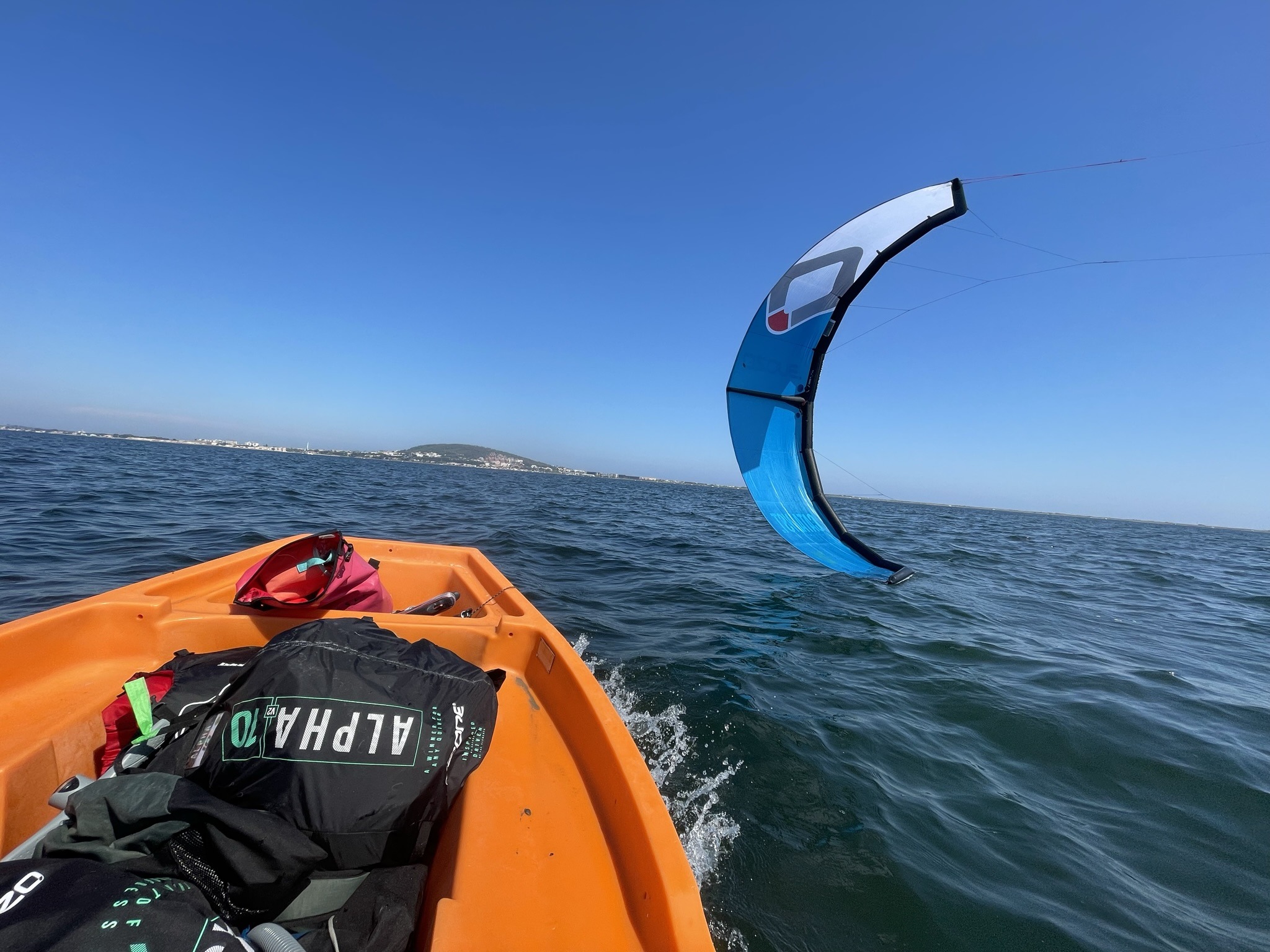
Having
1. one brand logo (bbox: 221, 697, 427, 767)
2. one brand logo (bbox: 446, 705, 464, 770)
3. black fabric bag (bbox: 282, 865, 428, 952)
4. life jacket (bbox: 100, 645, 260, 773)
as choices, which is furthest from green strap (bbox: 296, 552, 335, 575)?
black fabric bag (bbox: 282, 865, 428, 952)

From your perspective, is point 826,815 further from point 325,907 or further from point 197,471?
point 197,471

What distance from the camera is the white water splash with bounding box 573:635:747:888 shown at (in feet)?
8.21

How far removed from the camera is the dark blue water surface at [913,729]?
2338mm

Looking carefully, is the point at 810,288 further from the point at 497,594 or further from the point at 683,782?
the point at 683,782

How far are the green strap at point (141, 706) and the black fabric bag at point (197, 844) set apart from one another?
1.37 ft

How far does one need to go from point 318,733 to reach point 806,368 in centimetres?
678

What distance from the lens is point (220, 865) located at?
1.30 m

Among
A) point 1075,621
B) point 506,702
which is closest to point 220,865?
point 506,702

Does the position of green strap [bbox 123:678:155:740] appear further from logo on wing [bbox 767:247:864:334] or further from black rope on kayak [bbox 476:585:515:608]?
logo on wing [bbox 767:247:864:334]

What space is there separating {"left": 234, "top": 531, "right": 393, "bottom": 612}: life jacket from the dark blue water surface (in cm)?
215

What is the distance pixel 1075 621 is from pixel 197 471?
3126cm

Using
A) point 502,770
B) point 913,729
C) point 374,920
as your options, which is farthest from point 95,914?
point 913,729

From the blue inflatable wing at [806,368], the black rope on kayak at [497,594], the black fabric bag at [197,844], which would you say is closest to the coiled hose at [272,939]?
the black fabric bag at [197,844]

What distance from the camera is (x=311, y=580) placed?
3.12m
